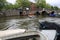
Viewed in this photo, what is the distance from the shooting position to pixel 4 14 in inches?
1871

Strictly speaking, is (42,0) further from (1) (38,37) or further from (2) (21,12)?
(1) (38,37)

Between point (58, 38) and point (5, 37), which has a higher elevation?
point (5, 37)

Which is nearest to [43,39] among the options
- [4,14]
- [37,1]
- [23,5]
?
[4,14]

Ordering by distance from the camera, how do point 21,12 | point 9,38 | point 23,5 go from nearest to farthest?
point 9,38, point 21,12, point 23,5

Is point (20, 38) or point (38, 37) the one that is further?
point (38, 37)

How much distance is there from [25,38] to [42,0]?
71.7m

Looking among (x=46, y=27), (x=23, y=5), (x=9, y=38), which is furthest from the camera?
(x=23, y=5)

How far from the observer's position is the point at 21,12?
52.7m

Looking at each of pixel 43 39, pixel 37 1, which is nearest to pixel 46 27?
pixel 43 39

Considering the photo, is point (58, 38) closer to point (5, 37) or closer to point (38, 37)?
point (38, 37)

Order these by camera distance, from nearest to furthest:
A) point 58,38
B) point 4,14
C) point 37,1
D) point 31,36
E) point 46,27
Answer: point 31,36 < point 58,38 < point 46,27 < point 4,14 < point 37,1

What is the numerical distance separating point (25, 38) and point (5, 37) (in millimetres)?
454

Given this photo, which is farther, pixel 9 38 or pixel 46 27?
pixel 46 27

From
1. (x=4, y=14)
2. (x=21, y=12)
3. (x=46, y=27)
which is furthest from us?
(x=21, y=12)
